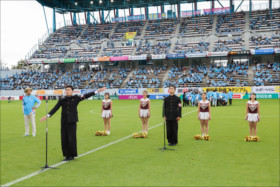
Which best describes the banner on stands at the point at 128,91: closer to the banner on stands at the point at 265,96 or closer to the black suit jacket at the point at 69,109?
the banner on stands at the point at 265,96

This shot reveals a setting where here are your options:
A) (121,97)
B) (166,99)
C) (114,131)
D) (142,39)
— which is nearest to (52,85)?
(121,97)

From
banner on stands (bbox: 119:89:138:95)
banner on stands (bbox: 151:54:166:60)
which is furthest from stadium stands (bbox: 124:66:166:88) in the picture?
banner on stands (bbox: 151:54:166:60)

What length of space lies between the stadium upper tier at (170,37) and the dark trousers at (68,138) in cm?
4492

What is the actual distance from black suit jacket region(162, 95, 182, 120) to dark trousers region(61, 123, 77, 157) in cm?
335

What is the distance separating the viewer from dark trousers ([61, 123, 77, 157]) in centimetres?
804

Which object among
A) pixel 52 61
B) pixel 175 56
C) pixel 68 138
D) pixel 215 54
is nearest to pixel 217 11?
pixel 215 54

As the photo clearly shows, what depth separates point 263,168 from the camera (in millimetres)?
7035

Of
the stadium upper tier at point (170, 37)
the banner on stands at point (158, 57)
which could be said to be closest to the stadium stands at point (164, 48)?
the stadium upper tier at point (170, 37)

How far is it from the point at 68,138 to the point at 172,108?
3854 millimetres

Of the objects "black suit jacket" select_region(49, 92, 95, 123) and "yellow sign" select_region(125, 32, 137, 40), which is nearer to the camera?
"black suit jacket" select_region(49, 92, 95, 123)

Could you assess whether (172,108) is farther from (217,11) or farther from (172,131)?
(217,11)

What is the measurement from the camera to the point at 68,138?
26.5 ft

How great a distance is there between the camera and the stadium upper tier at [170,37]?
51531mm

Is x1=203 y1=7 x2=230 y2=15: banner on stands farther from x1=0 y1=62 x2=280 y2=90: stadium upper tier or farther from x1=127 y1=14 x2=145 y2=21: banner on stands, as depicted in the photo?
x1=0 y1=62 x2=280 y2=90: stadium upper tier
